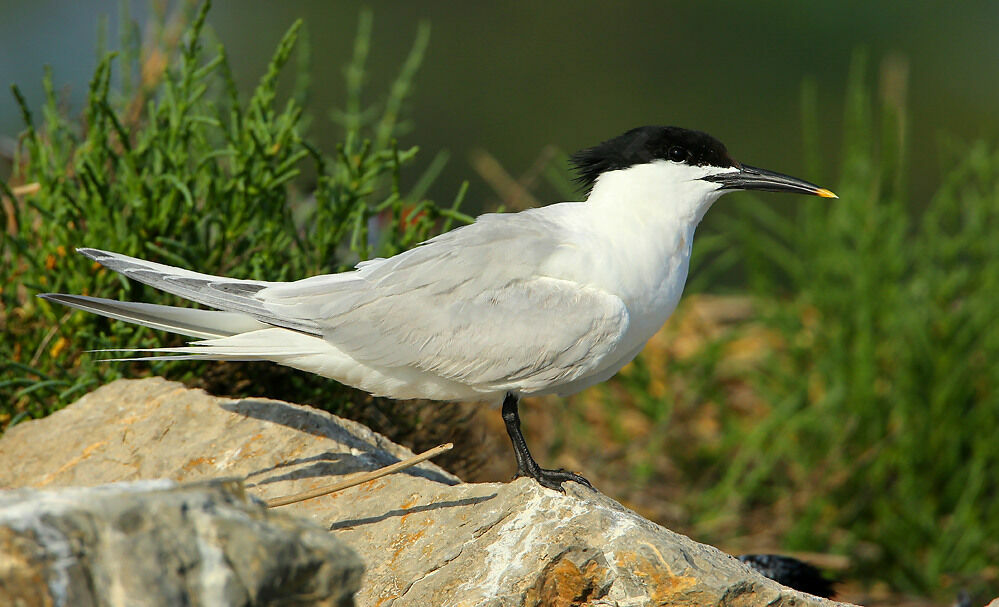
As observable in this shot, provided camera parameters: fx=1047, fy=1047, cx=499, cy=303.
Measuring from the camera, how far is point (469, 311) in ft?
7.58

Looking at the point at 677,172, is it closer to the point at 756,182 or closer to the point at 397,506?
the point at 756,182

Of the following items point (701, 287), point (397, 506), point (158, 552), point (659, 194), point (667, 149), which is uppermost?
point (667, 149)

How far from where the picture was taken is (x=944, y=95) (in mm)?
9422

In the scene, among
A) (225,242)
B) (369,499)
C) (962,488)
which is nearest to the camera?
(369,499)

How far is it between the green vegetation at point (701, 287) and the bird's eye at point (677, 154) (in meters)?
0.64

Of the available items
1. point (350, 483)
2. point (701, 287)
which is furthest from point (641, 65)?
→ point (350, 483)

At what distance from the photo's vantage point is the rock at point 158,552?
1224mm

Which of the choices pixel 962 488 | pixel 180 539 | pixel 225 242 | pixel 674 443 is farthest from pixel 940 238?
pixel 180 539

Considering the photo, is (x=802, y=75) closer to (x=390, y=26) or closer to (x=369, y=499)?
(x=390, y=26)

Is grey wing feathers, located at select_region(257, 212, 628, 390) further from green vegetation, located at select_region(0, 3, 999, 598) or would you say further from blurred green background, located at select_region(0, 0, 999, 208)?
blurred green background, located at select_region(0, 0, 999, 208)

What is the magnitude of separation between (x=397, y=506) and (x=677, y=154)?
1.12 meters

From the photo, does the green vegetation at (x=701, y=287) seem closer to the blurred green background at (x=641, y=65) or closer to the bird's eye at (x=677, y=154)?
the bird's eye at (x=677, y=154)

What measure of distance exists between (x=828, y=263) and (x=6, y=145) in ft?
10.8

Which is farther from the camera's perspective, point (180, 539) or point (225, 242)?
point (225, 242)
